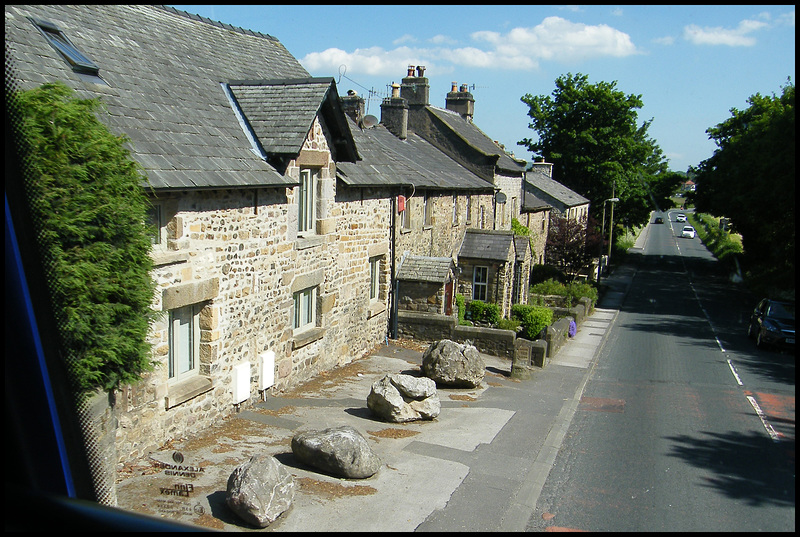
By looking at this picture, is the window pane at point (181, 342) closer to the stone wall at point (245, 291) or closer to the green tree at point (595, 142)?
the stone wall at point (245, 291)

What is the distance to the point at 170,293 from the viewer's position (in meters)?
9.26

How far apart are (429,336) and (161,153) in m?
11.6

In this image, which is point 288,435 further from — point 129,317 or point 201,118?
point 201,118

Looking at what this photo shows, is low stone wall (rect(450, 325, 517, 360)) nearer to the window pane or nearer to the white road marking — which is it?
the white road marking

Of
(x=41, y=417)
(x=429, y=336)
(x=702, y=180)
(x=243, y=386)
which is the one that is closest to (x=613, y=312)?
(x=429, y=336)

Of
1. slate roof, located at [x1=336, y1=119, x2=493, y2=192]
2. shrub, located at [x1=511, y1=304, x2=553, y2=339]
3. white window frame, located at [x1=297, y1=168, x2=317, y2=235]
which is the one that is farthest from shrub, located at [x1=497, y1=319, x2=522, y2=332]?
white window frame, located at [x1=297, y1=168, x2=317, y2=235]

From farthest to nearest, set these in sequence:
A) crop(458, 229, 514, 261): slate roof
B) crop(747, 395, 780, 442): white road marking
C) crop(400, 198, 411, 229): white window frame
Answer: crop(458, 229, 514, 261): slate roof
crop(400, 198, 411, 229): white window frame
crop(747, 395, 780, 442): white road marking

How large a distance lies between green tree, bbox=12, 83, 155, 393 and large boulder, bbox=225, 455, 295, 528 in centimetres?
162

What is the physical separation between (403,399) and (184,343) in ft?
13.2

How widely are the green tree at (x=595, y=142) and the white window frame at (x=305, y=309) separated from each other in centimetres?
4058

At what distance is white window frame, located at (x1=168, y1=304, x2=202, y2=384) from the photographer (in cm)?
973

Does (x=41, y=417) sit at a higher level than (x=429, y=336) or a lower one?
higher

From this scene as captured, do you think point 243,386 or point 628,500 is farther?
point 243,386

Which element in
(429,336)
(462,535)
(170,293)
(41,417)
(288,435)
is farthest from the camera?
(429,336)
